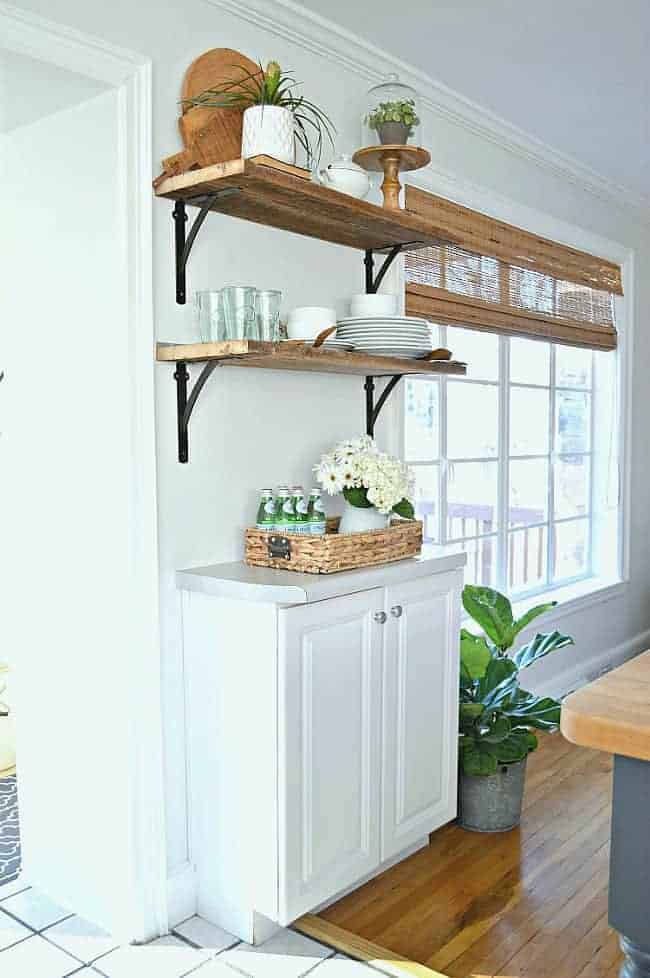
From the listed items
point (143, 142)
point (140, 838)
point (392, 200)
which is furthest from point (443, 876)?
point (143, 142)

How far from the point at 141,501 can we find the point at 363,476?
60 centimetres

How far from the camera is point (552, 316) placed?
395 centimetres

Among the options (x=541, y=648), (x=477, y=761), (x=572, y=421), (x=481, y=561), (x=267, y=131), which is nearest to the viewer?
(x=267, y=131)

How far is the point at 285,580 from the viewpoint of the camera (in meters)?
2.18

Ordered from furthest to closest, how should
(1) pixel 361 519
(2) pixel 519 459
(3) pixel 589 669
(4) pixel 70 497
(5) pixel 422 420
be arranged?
1. (3) pixel 589 669
2. (2) pixel 519 459
3. (5) pixel 422 420
4. (1) pixel 361 519
5. (4) pixel 70 497

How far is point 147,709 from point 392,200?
154 centimetres

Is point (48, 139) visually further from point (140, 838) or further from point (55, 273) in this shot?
point (140, 838)

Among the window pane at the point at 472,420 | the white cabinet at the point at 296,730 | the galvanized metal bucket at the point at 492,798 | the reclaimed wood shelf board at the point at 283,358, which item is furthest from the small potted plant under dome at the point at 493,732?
the reclaimed wood shelf board at the point at 283,358

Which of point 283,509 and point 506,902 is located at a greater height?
point 283,509

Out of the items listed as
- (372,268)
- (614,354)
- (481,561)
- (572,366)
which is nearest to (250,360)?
(372,268)

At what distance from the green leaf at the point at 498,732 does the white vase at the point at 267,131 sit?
70.4 inches

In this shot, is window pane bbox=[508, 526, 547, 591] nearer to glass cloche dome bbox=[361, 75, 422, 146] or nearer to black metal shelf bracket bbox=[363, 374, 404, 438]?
black metal shelf bracket bbox=[363, 374, 404, 438]

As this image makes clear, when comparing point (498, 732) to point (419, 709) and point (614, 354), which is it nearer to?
point (419, 709)

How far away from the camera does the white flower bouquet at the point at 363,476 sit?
2441 millimetres
